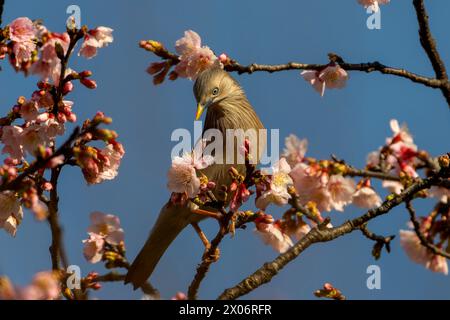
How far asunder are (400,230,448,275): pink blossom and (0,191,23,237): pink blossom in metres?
1.84

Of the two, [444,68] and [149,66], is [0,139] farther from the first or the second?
[444,68]

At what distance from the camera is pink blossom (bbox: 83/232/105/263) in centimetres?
342

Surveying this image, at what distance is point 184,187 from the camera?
321cm

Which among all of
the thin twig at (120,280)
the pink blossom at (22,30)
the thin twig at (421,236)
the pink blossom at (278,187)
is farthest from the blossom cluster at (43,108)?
the thin twig at (421,236)

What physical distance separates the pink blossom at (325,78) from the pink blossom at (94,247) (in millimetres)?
1505

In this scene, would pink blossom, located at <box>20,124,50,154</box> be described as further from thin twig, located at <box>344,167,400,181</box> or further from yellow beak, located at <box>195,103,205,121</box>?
yellow beak, located at <box>195,103,205,121</box>

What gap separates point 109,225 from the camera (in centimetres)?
341

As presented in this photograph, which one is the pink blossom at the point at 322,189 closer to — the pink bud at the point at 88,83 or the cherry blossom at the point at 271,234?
the cherry blossom at the point at 271,234

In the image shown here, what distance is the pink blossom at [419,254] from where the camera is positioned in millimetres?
2879

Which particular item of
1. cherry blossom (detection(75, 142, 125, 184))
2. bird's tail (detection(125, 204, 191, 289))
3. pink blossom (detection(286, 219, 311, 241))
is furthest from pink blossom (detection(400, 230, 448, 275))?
bird's tail (detection(125, 204, 191, 289))

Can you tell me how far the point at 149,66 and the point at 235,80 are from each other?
255 cm

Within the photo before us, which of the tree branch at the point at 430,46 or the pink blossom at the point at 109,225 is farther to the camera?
the pink blossom at the point at 109,225
